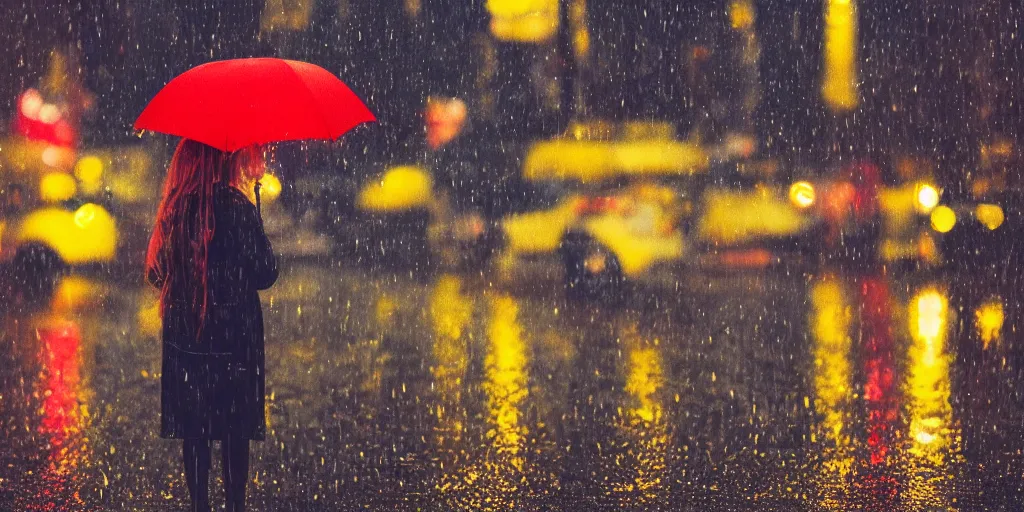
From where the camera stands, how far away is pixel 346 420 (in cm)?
805

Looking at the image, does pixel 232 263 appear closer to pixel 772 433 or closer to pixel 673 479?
pixel 673 479

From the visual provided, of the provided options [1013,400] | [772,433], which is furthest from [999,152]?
[772,433]

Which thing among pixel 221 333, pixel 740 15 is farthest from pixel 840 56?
pixel 221 333

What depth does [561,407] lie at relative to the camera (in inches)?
332

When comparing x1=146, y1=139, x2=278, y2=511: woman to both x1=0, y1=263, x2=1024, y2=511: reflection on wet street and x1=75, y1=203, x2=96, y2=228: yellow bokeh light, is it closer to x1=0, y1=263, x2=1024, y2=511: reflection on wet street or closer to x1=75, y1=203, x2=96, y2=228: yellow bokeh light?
x1=0, y1=263, x2=1024, y2=511: reflection on wet street

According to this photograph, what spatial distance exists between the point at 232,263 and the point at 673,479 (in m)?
2.61

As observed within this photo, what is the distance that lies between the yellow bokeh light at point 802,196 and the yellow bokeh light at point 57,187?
11.8 m

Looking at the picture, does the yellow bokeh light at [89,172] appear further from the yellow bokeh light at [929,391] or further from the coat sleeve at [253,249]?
the coat sleeve at [253,249]

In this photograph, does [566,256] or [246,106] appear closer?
[246,106]

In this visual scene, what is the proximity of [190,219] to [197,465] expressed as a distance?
104cm

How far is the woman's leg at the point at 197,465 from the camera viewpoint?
17.5 ft

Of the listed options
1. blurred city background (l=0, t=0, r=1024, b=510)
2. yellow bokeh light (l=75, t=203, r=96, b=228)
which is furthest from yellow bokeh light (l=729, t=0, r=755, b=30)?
yellow bokeh light (l=75, t=203, r=96, b=228)

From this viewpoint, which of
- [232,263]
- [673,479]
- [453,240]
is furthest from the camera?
[453,240]

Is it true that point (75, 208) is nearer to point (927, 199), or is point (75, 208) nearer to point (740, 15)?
point (740, 15)
